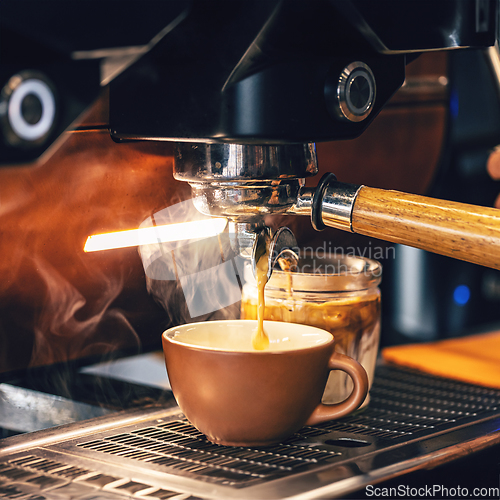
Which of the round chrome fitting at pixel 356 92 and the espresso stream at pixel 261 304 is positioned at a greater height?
the round chrome fitting at pixel 356 92

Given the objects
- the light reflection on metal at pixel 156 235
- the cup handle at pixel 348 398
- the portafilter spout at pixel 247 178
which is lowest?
the cup handle at pixel 348 398

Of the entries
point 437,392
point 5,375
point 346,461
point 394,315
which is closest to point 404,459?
point 346,461

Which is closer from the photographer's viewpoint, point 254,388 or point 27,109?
point 27,109

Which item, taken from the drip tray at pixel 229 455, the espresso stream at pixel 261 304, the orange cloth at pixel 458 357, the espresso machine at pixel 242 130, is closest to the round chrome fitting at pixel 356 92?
the espresso machine at pixel 242 130

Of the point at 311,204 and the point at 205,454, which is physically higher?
the point at 311,204

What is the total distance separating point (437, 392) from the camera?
64 cm

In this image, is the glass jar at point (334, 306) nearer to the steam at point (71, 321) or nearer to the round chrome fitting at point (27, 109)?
the steam at point (71, 321)

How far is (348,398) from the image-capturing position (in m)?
0.49

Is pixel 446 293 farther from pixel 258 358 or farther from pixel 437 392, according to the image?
pixel 258 358

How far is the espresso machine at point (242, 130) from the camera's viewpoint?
369mm

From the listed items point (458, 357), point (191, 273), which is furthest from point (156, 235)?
point (458, 357)

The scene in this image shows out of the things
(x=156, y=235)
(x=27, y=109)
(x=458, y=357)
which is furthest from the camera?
(x=458, y=357)

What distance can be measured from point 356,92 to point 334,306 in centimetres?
19

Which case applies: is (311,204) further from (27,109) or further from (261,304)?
(27,109)
